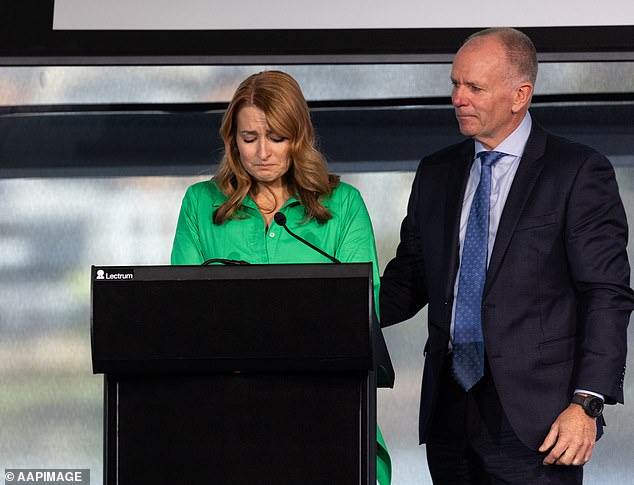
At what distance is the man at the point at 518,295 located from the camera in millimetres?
2195

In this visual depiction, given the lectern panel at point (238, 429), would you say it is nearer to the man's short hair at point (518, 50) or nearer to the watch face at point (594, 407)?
the watch face at point (594, 407)

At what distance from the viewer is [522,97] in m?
2.38

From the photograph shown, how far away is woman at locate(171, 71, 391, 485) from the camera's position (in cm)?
224

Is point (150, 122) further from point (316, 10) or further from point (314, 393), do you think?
point (314, 393)

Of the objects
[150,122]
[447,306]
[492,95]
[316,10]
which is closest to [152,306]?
[447,306]

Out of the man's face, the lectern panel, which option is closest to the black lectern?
the lectern panel

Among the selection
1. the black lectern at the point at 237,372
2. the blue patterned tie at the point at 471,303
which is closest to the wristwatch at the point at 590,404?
the blue patterned tie at the point at 471,303

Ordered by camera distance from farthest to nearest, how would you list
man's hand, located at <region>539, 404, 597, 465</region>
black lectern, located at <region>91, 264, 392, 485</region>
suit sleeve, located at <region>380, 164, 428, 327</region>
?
1. suit sleeve, located at <region>380, 164, 428, 327</region>
2. man's hand, located at <region>539, 404, 597, 465</region>
3. black lectern, located at <region>91, 264, 392, 485</region>

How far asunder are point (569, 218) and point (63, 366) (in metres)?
2.24

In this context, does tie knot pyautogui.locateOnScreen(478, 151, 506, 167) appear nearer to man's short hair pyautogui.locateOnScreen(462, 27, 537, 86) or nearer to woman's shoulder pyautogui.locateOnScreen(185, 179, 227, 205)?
man's short hair pyautogui.locateOnScreen(462, 27, 537, 86)

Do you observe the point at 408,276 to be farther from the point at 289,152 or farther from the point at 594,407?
the point at 594,407

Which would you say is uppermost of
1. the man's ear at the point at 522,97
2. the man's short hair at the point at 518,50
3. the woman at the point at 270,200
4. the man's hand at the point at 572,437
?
the man's short hair at the point at 518,50

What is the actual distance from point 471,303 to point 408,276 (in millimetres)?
244

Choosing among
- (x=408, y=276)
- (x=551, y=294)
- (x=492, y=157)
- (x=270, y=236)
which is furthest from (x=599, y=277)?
(x=270, y=236)
